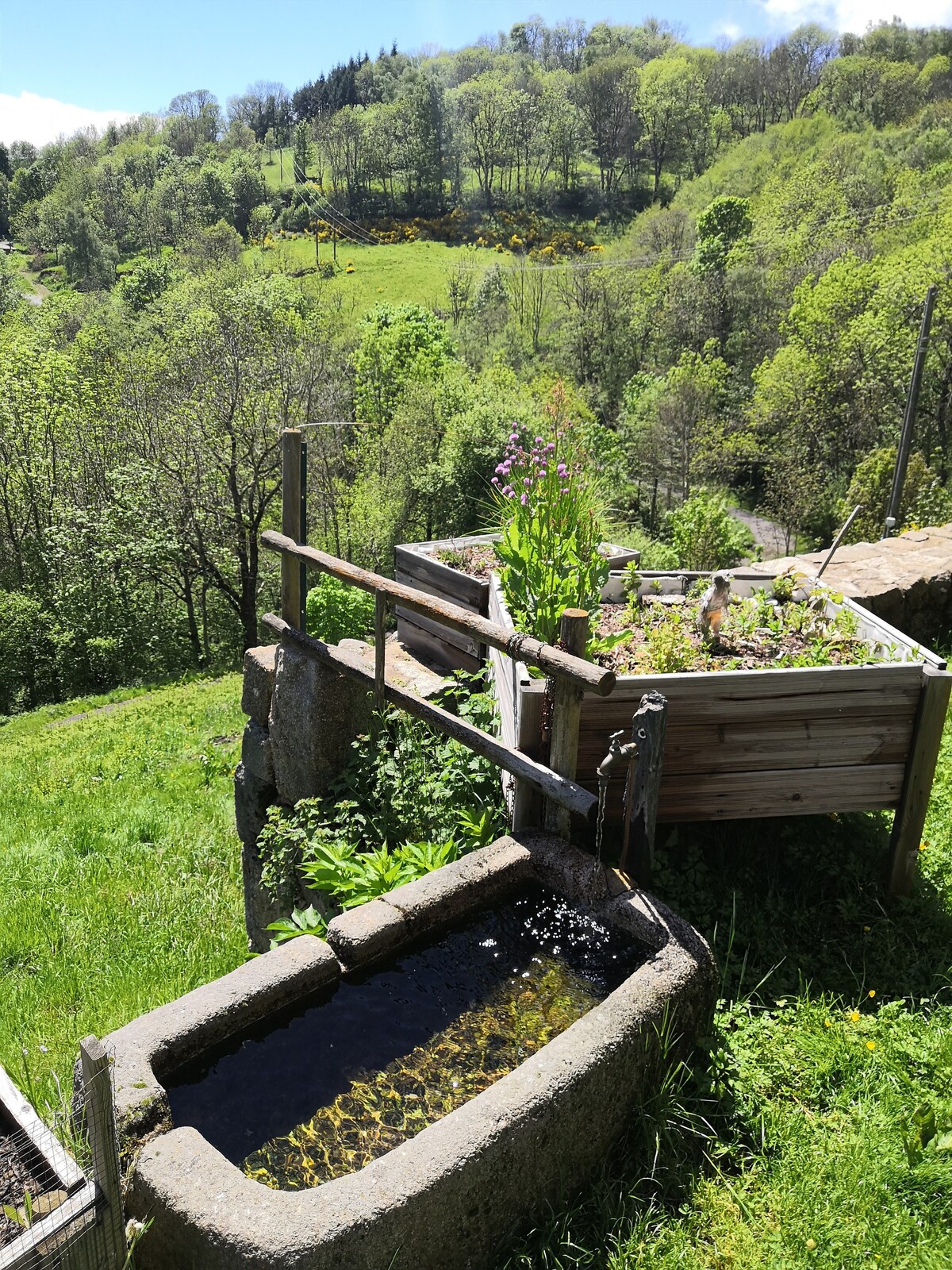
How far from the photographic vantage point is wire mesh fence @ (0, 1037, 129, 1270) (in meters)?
1.98

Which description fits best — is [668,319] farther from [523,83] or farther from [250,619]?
[523,83]

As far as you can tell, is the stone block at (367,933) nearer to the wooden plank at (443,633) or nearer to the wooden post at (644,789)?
the wooden post at (644,789)

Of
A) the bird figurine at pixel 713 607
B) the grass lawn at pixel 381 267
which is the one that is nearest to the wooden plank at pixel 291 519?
the bird figurine at pixel 713 607

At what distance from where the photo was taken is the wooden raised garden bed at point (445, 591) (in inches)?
233

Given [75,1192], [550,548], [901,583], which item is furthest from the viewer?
[901,583]

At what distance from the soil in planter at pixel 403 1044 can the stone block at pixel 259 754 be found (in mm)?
2475

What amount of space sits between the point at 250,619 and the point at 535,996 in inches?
766

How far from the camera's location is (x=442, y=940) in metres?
3.58

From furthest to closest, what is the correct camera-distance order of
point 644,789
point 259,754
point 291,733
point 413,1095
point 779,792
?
point 259,754 → point 291,733 → point 779,792 → point 644,789 → point 413,1095

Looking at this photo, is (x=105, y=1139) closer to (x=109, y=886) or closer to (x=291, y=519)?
(x=291, y=519)

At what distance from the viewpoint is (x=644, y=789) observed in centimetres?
346

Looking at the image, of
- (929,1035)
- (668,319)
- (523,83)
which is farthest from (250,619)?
(523,83)

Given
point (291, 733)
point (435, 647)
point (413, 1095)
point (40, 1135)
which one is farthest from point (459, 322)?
point (40, 1135)

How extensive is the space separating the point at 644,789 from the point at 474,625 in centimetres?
106
